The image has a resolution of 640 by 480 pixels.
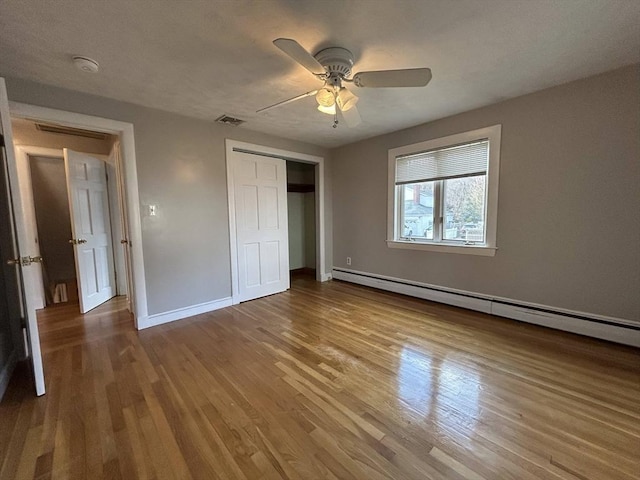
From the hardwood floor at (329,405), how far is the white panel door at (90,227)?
837 millimetres

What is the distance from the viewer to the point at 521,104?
2.79 m

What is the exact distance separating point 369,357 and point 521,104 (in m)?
3.00

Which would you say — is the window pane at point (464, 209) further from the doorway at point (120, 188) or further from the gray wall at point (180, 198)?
the doorway at point (120, 188)

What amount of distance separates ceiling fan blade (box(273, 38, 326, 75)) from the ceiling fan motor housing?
7cm

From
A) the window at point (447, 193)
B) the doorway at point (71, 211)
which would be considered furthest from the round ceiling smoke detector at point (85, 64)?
the window at point (447, 193)

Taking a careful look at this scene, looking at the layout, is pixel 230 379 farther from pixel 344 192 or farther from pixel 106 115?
pixel 344 192

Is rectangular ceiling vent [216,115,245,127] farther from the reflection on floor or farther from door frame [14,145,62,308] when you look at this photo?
the reflection on floor

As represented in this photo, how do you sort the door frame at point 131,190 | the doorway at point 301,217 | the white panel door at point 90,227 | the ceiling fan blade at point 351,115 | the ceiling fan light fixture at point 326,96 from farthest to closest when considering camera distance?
the doorway at point 301,217 < the white panel door at point 90,227 < the door frame at point 131,190 < the ceiling fan blade at point 351,115 < the ceiling fan light fixture at point 326,96

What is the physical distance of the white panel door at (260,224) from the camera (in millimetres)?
3756

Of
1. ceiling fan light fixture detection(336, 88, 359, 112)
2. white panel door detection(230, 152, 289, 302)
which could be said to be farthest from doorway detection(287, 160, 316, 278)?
ceiling fan light fixture detection(336, 88, 359, 112)

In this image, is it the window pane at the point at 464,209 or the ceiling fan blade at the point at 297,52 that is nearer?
the ceiling fan blade at the point at 297,52

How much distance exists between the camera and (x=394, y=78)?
1.81m

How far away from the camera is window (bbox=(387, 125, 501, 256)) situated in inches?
122

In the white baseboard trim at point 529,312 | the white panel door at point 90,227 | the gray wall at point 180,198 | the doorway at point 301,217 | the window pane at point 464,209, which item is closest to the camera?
the white baseboard trim at point 529,312
